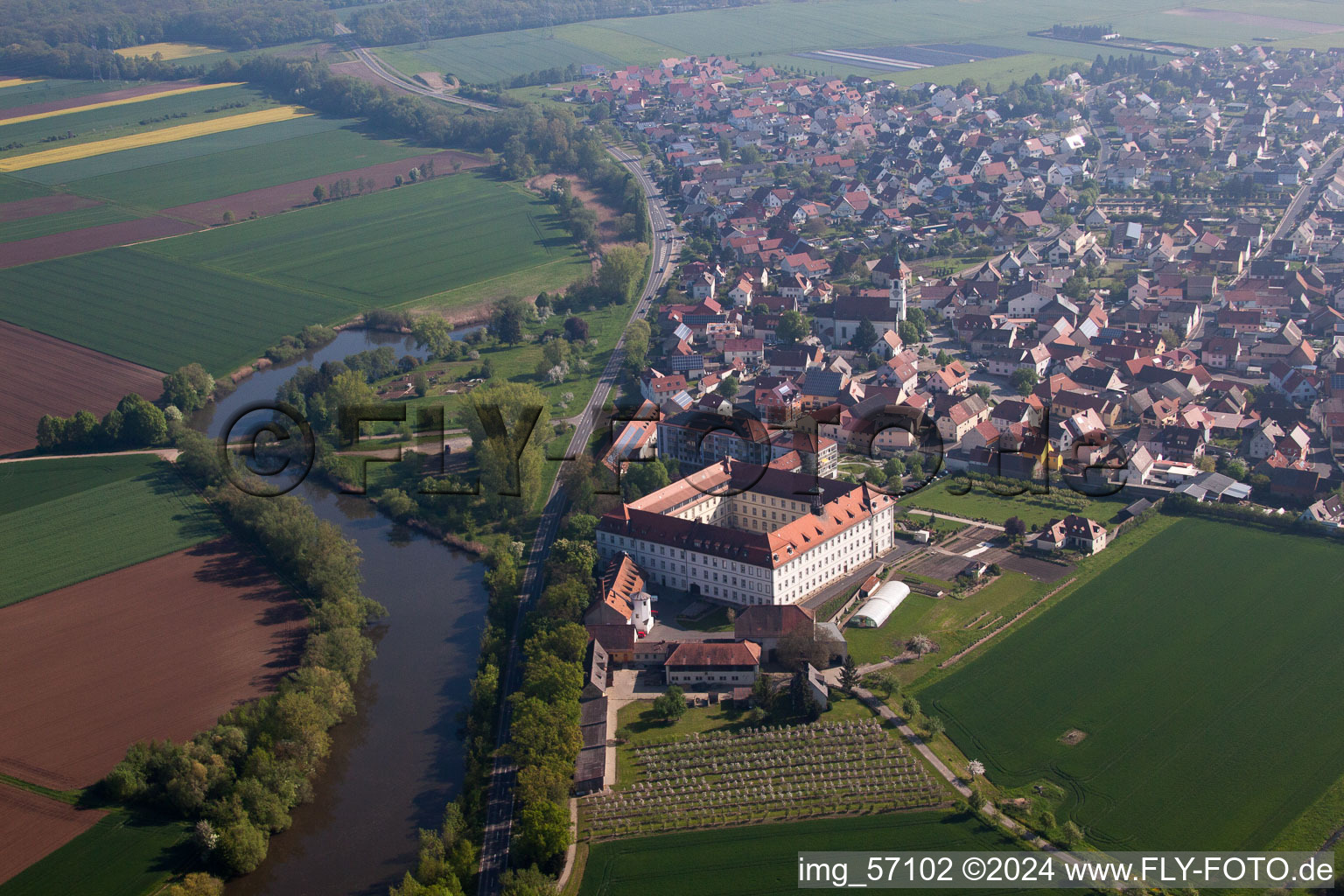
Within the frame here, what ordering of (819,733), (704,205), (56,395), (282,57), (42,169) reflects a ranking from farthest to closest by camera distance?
(282,57) < (42,169) < (704,205) < (56,395) < (819,733)

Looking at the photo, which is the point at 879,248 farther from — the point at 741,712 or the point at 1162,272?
the point at 741,712

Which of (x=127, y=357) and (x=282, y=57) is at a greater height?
(x=282, y=57)

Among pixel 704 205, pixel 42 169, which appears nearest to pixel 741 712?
pixel 704 205

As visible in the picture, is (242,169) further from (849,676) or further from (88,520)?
(849,676)

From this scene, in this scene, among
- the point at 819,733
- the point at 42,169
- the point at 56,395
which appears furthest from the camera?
the point at 42,169

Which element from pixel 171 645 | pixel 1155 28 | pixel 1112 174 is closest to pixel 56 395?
pixel 171 645

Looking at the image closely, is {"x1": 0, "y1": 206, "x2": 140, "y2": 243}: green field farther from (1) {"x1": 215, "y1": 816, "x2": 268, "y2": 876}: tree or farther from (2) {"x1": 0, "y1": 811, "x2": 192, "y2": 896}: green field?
(1) {"x1": 215, "y1": 816, "x2": 268, "y2": 876}: tree

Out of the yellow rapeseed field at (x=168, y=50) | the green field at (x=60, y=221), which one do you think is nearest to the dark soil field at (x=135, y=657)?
the green field at (x=60, y=221)

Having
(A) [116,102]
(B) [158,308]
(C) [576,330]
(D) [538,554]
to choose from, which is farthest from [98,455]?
(A) [116,102]

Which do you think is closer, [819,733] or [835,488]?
[819,733]
